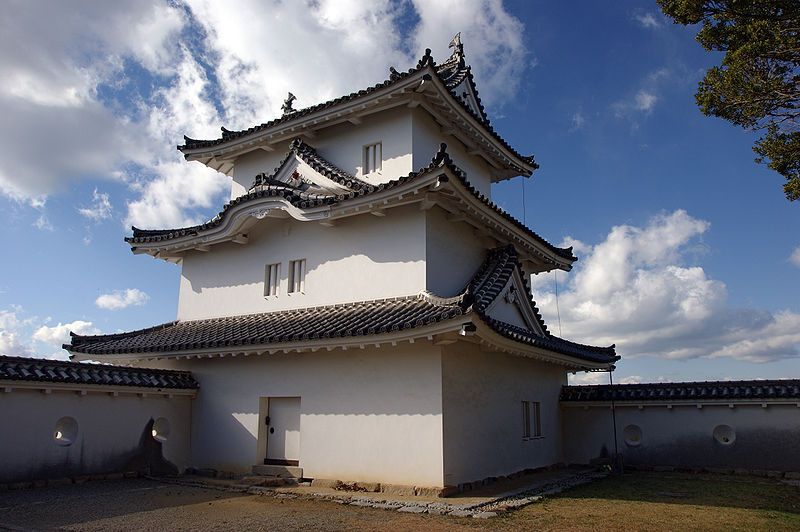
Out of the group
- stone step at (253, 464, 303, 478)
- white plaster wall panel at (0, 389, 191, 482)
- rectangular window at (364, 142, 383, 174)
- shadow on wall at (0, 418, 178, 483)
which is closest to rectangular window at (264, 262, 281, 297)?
white plaster wall panel at (0, 389, 191, 482)

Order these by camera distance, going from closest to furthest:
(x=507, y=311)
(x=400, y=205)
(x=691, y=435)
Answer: (x=400, y=205) → (x=507, y=311) → (x=691, y=435)

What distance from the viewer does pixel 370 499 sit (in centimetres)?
1050

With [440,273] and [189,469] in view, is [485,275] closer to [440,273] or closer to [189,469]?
[440,273]

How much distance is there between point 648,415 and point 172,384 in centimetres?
1305

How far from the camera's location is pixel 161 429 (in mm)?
14195

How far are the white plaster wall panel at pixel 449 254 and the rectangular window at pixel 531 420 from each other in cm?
374

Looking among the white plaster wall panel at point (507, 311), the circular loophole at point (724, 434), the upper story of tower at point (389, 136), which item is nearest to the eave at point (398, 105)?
the upper story of tower at point (389, 136)

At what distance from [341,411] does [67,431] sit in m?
5.95

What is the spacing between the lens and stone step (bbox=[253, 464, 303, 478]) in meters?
12.6

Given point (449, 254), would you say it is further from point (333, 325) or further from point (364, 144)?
point (364, 144)

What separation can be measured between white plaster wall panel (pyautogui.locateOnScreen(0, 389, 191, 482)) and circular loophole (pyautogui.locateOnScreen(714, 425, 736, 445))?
14.1 meters

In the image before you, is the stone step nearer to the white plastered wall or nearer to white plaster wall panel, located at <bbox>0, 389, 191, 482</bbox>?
white plaster wall panel, located at <bbox>0, 389, 191, 482</bbox>

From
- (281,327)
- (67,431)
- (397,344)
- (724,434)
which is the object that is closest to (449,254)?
(397,344)

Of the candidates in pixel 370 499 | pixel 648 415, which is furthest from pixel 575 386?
pixel 370 499
